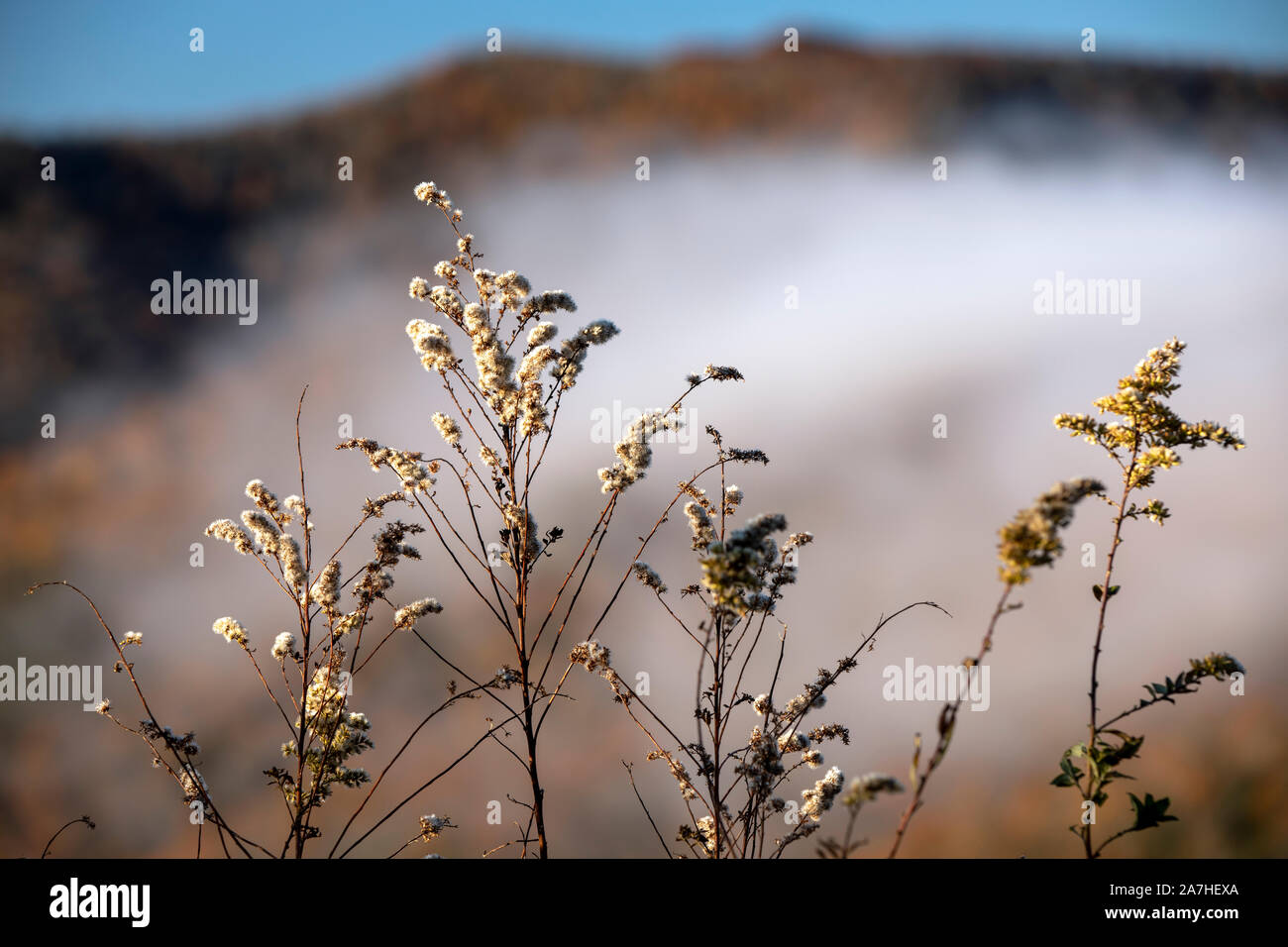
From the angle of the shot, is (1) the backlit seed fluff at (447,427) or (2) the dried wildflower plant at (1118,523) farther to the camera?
(1) the backlit seed fluff at (447,427)

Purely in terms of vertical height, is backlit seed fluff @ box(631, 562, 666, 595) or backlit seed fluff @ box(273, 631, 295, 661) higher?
A: backlit seed fluff @ box(631, 562, 666, 595)

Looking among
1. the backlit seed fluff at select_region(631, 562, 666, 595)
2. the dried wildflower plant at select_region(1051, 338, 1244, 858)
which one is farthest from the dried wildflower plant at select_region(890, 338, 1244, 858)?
the backlit seed fluff at select_region(631, 562, 666, 595)

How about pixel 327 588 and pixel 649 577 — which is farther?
pixel 649 577

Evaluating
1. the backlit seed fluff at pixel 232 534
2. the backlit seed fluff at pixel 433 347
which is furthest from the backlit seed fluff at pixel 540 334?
the backlit seed fluff at pixel 232 534

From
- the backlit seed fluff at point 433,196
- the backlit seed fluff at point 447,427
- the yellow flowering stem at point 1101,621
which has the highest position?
the backlit seed fluff at point 433,196

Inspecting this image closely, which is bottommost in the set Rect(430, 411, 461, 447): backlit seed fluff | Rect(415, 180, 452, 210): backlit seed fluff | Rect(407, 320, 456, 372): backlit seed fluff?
Rect(430, 411, 461, 447): backlit seed fluff

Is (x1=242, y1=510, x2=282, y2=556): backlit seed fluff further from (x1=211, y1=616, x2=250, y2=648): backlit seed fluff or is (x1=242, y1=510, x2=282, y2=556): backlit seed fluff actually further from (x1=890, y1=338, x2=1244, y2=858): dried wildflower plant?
(x1=890, y1=338, x2=1244, y2=858): dried wildflower plant

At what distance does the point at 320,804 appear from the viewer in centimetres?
319

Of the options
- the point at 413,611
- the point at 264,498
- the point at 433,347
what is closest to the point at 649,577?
the point at 413,611

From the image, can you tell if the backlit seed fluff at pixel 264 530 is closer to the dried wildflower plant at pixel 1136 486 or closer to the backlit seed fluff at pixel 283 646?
the backlit seed fluff at pixel 283 646

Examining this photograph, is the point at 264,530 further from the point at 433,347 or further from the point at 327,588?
the point at 433,347
